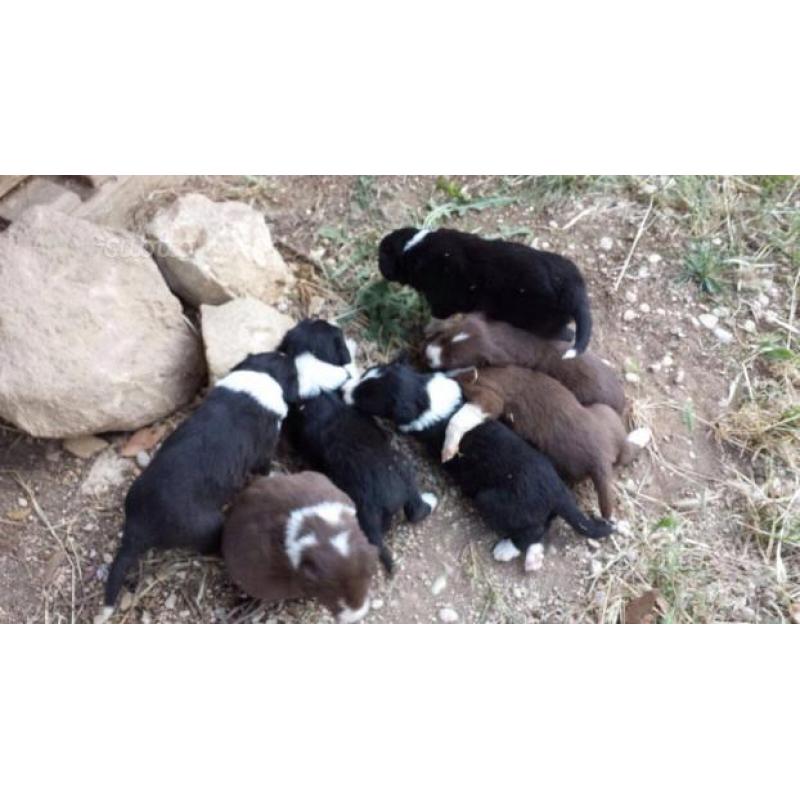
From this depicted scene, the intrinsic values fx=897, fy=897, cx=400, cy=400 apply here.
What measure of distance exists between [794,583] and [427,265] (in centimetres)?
185

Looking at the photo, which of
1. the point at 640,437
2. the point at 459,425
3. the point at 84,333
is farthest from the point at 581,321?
the point at 84,333

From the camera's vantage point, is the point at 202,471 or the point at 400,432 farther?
the point at 400,432

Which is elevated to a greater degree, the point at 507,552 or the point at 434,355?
the point at 434,355

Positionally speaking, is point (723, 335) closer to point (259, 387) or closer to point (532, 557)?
point (532, 557)

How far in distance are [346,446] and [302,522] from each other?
435mm

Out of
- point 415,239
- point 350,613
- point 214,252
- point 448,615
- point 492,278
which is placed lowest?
point 448,615

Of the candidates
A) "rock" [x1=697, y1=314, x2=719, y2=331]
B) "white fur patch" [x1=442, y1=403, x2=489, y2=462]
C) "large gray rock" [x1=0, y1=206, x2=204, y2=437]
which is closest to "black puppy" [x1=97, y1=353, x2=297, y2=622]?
"large gray rock" [x1=0, y1=206, x2=204, y2=437]

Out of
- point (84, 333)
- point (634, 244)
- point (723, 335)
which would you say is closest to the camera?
point (84, 333)

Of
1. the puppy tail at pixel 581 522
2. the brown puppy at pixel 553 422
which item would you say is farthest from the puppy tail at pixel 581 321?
the puppy tail at pixel 581 522

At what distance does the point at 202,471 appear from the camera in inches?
116

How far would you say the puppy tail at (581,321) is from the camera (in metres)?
3.41

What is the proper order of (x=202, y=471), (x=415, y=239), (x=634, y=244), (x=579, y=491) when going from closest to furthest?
1. (x=202, y=471)
2. (x=579, y=491)
3. (x=415, y=239)
4. (x=634, y=244)

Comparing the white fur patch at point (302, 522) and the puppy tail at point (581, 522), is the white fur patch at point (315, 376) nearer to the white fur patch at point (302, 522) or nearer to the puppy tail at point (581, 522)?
the white fur patch at point (302, 522)

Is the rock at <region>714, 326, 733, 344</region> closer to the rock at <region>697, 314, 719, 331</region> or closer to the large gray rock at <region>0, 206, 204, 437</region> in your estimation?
the rock at <region>697, 314, 719, 331</region>
